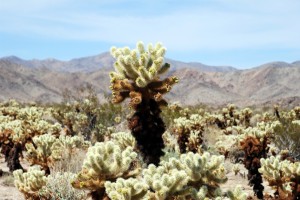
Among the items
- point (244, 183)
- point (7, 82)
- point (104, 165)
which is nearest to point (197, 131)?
point (244, 183)

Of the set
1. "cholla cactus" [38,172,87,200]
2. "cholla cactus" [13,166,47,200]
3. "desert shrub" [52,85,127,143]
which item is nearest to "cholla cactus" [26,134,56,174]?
"cholla cactus" [13,166,47,200]

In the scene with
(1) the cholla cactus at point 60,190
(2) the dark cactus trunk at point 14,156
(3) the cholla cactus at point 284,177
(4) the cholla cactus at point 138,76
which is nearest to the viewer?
(4) the cholla cactus at point 138,76

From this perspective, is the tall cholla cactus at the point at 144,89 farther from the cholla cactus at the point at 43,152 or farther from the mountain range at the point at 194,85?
the mountain range at the point at 194,85

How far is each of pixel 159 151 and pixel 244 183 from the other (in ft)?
28.6

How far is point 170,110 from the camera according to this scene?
2711 cm

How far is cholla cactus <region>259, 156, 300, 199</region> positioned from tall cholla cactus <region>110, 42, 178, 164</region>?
2682mm

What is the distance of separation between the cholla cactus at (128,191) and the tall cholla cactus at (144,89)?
2.11 metres

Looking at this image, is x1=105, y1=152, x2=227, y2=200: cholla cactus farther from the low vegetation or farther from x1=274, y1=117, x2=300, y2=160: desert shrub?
x1=274, y1=117, x2=300, y2=160: desert shrub

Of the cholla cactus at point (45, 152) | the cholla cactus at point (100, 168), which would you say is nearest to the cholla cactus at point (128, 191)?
the cholla cactus at point (100, 168)

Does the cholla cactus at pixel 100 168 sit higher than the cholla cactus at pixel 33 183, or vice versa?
the cholla cactus at pixel 100 168

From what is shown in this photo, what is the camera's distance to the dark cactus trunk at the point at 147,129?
23.4 feet

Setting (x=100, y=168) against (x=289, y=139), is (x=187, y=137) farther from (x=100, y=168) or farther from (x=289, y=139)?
(x=100, y=168)

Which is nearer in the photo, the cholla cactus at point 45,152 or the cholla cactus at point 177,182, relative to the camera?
the cholla cactus at point 177,182

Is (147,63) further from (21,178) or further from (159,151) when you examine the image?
(21,178)
